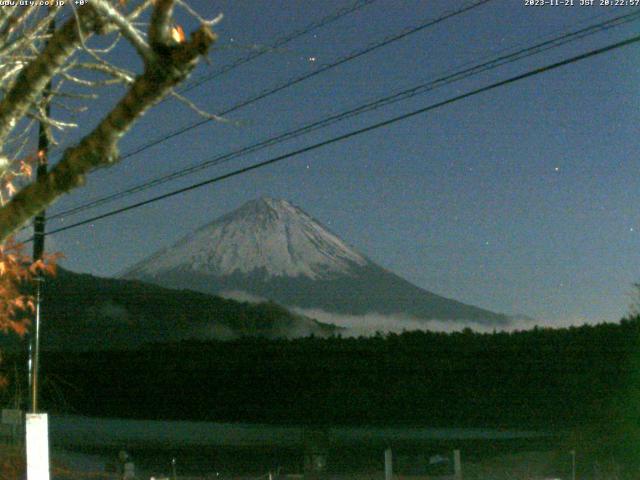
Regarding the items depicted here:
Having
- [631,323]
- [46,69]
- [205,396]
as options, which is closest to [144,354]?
[205,396]

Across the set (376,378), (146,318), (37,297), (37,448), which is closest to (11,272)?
(37,448)

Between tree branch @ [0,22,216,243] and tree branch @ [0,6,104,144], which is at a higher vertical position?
tree branch @ [0,6,104,144]

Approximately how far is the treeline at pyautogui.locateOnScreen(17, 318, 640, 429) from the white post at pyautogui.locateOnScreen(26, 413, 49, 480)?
14.6 m

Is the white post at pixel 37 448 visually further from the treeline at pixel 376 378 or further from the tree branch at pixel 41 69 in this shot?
the treeline at pixel 376 378

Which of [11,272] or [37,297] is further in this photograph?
[37,297]

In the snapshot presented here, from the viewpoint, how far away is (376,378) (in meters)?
36.2

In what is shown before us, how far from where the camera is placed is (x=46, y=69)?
17.3 feet

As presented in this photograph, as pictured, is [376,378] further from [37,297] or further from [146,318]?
[146,318]

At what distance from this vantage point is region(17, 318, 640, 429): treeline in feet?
97.9

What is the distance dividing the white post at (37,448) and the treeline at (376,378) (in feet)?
47.9

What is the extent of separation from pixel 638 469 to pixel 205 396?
79.1 feet

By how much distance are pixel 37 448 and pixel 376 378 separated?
86.5 feet

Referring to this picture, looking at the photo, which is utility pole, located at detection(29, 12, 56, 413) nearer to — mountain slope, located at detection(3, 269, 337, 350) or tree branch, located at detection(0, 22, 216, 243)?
tree branch, located at detection(0, 22, 216, 243)

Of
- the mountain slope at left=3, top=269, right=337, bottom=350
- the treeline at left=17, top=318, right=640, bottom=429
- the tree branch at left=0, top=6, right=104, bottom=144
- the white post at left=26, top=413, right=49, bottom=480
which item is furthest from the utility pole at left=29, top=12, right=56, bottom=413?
the mountain slope at left=3, top=269, right=337, bottom=350
